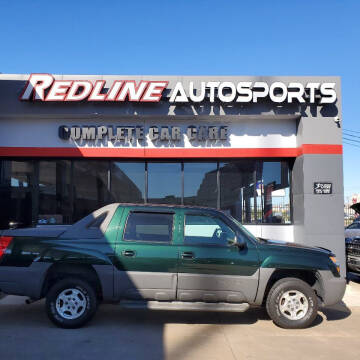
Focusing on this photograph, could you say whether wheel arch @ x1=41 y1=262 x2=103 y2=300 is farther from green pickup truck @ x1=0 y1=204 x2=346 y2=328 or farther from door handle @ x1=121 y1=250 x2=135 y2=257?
door handle @ x1=121 y1=250 x2=135 y2=257

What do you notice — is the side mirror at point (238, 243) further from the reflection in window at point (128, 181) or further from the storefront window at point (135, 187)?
the reflection in window at point (128, 181)

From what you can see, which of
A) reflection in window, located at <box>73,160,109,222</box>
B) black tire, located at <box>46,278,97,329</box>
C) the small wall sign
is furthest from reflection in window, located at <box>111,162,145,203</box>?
black tire, located at <box>46,278,97,329</box>

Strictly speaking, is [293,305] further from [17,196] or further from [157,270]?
[17,196]

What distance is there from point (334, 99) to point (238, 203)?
4.05 metres

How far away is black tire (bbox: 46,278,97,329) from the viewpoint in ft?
18.3

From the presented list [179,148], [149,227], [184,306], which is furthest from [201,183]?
[184,306]

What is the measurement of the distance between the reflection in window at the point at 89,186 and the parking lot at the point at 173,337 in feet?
16.7

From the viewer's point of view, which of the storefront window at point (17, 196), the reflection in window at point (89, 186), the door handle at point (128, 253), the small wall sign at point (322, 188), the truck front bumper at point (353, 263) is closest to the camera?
the door handle at point (128, 253)

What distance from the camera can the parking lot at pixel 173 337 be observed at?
4.71 m

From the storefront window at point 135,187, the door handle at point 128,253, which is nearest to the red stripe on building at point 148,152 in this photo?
the storefront window at point 135,187

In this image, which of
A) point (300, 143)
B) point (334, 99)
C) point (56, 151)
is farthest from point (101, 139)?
point (334, 99)

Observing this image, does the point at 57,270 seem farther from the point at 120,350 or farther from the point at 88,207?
the point at 88,207

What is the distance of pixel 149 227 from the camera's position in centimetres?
589

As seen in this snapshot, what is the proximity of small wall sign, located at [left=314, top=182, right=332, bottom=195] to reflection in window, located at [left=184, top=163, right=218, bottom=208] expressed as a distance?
290 centimetres
